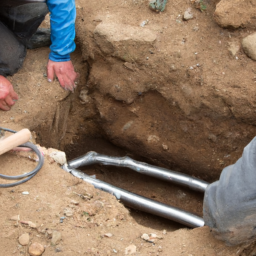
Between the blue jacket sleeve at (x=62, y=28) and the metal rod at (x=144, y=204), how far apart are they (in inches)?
32.7

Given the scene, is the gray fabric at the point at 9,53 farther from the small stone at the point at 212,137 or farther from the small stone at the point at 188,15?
the small stone at the point at 212,137

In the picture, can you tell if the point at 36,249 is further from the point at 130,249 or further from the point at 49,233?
the point at 130,249

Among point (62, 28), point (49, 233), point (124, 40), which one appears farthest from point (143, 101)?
point (49, 233)

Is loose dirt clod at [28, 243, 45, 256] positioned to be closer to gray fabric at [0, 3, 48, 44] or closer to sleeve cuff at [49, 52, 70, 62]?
sleeve cuff at [49, 52, 70, 62]

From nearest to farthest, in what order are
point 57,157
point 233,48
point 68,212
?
point 68,212 → point 57,157 → point 233,48

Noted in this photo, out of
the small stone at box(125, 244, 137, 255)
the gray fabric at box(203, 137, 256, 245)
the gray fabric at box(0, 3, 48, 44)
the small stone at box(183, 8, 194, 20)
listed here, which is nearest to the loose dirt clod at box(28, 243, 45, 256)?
the small stone at box(125, 244, 137, 255)

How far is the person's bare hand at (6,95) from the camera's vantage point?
2.31m

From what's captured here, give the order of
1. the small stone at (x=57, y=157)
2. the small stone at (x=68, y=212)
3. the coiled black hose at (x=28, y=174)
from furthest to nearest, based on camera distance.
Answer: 1. the small stone at (x=57, y=157)
2. the coiled black hose at (x=28, y=174)
3. the small stone at (x=68, y=212)

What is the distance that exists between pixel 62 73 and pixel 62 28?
0.32 metres

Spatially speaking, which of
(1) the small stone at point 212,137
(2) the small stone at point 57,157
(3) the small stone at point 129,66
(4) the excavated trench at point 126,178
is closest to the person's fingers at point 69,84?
(4) the excavated trench at point 126,178

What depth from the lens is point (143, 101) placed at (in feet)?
8.48

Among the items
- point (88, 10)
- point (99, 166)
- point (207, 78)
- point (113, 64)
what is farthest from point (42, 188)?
point (88, 10)

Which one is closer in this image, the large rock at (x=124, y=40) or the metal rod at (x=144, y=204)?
the metal rod at (x=144, y=204)

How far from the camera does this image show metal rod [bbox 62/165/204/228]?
2158 millimetres
